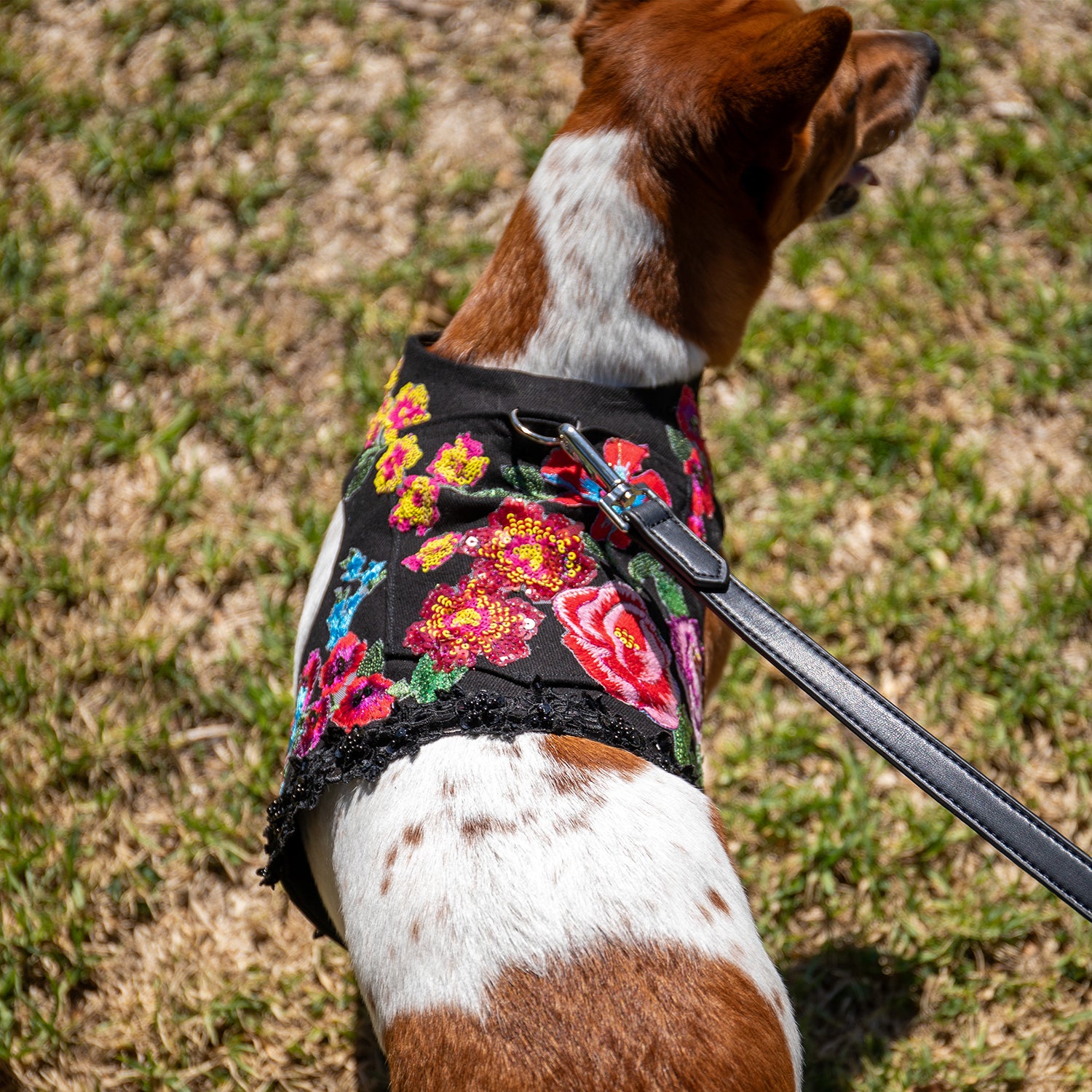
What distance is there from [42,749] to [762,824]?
8.25 ft

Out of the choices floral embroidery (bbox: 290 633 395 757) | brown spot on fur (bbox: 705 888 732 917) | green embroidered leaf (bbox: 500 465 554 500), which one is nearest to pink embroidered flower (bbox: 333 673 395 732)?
floral embroidery (bbox: 290 633 395 757)

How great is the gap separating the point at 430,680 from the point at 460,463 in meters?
0.47

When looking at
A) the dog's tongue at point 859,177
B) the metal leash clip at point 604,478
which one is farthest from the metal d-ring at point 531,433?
the dog's tongue at point 859,177

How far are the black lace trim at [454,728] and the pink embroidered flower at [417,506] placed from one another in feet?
1.22

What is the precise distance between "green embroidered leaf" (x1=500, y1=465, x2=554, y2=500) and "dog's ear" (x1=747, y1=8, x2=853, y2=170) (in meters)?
0.92

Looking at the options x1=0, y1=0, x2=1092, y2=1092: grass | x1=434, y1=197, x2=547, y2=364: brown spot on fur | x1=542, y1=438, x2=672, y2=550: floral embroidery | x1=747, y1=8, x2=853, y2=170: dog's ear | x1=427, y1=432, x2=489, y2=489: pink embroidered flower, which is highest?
x1=747, y1=8, x2=853, y2=170: dog's ear

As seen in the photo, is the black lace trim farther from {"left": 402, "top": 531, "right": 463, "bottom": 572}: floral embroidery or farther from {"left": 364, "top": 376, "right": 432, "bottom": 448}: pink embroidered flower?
{"left": 364, "top": 376, "right": 432, "bottom": 448}: pink embroidered flower

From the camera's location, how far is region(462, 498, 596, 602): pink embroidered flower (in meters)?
1.82

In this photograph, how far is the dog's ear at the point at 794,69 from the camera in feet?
6.10

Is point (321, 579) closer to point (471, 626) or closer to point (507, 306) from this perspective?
point (471, 626)

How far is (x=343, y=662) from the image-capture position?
5.99ft

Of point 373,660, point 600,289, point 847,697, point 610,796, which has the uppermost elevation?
point 600,289

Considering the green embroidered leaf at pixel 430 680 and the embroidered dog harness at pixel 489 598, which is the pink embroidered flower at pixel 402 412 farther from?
the green embroidered leaf at pixel 430 680

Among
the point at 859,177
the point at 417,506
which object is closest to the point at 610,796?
the point at 417,506
